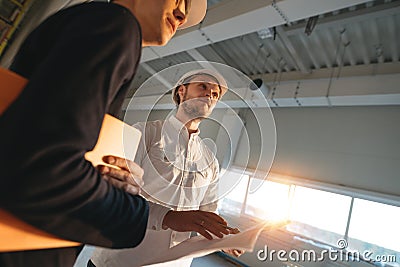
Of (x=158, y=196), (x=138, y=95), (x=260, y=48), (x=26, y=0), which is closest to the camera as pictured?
(x=138, y=95)

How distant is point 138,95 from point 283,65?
12.0ft

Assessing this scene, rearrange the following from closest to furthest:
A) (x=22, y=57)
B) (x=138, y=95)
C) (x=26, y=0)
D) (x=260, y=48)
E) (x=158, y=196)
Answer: (x=22, y=57), (x=138, y=95), (x=158, y=196), (x=26, y=0), (x=260, y=48)

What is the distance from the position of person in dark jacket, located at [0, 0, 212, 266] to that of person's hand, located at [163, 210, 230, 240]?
0.63 feet

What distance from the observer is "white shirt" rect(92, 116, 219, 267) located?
39.2 inches

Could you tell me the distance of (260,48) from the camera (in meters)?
3.46

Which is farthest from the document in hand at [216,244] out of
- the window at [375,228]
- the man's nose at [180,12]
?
the window at [375,228]

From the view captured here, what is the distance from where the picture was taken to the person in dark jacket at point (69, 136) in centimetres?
26

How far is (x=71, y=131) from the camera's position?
273 millimetres

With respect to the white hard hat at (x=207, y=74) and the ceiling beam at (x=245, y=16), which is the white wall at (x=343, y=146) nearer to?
the ceiling beam at (x=245, y=16)

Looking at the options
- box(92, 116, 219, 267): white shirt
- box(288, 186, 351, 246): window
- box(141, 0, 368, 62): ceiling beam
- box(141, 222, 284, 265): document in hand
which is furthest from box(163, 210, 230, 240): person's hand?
box(288, 186, 351, 246): window

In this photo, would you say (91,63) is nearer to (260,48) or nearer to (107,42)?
(107,42)

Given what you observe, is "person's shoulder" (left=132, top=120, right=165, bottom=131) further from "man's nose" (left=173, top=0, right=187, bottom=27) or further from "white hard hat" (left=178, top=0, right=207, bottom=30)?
"man's nose" (left=173, top=0, right=187, bottom=27)

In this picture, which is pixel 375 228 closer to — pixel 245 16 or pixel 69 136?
pixel 245 16

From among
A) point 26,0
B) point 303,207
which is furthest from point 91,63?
point 303,207
